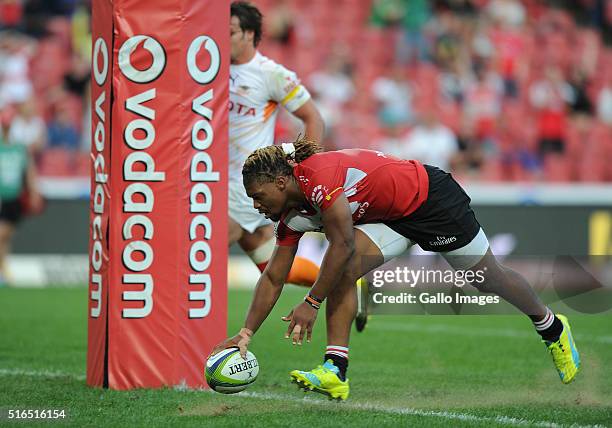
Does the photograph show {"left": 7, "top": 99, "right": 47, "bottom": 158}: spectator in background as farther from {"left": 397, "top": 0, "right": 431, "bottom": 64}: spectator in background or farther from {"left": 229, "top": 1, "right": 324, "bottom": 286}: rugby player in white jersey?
{"left": 229, "top": 1, "right": 324, "bottom": 286}: rugby player in white jersey

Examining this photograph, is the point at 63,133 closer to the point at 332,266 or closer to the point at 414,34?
the point at 414,34

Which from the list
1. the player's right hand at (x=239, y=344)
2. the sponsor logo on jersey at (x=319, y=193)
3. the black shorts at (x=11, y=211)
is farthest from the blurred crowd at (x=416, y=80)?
the sponsor logo on jersey at (x=319, y=193)

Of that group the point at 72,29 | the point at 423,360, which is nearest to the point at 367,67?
the point at 72,29

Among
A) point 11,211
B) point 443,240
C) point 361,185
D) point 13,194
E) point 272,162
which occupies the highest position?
point 272,162

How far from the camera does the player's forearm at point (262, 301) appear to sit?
5699 millimetres

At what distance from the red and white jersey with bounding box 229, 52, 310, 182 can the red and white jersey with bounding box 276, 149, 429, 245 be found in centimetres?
183

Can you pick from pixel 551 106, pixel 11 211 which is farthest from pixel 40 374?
pixel 551 106

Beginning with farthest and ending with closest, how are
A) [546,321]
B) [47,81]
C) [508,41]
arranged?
[508,41] → [47,81] → [546,321]

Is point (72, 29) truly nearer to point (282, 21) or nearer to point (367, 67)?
point (282, 21)

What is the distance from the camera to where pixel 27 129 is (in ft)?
51.9

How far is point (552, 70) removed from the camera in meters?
19.0

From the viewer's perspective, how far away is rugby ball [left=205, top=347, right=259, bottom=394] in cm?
541

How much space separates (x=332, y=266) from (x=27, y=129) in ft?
37.5

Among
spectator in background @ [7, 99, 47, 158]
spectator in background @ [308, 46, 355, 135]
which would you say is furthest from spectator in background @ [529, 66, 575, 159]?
spectator in background @ [7, 99, 47, 158]
